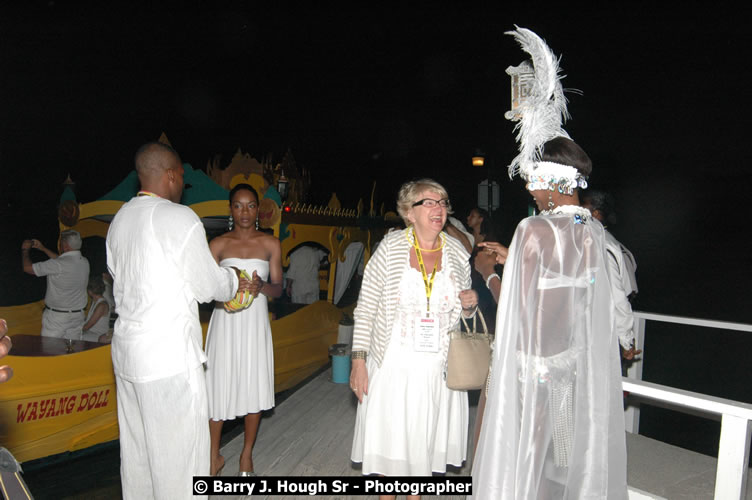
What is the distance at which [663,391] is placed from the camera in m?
1.85

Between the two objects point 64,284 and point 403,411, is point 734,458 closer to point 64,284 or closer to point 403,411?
point 403,411

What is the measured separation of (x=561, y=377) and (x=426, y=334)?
773 millimetres

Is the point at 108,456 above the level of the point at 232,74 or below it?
below

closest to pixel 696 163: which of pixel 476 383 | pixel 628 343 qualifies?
pixel 628 343

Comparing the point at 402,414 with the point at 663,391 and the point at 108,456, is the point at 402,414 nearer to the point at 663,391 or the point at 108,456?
the point at 663,391

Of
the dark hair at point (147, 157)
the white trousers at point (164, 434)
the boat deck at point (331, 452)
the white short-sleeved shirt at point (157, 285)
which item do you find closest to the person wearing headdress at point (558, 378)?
the boat deck at point (331, 452)

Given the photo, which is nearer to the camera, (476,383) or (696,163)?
(476,383)

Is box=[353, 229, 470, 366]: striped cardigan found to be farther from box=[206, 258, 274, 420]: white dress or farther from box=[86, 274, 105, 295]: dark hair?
box=[86, 274, 105, 295]: dark hair

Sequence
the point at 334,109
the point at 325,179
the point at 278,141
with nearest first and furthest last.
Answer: the point at 334,109 → the point at 278,141 → the point at 325,179

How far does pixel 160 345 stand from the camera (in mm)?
2111

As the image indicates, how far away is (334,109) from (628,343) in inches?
567

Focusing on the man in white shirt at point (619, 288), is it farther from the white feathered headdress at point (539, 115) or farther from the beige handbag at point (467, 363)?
the beige handbag at point (467, 363)

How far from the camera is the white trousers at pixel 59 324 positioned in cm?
614

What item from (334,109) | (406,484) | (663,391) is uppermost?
(334,109)
